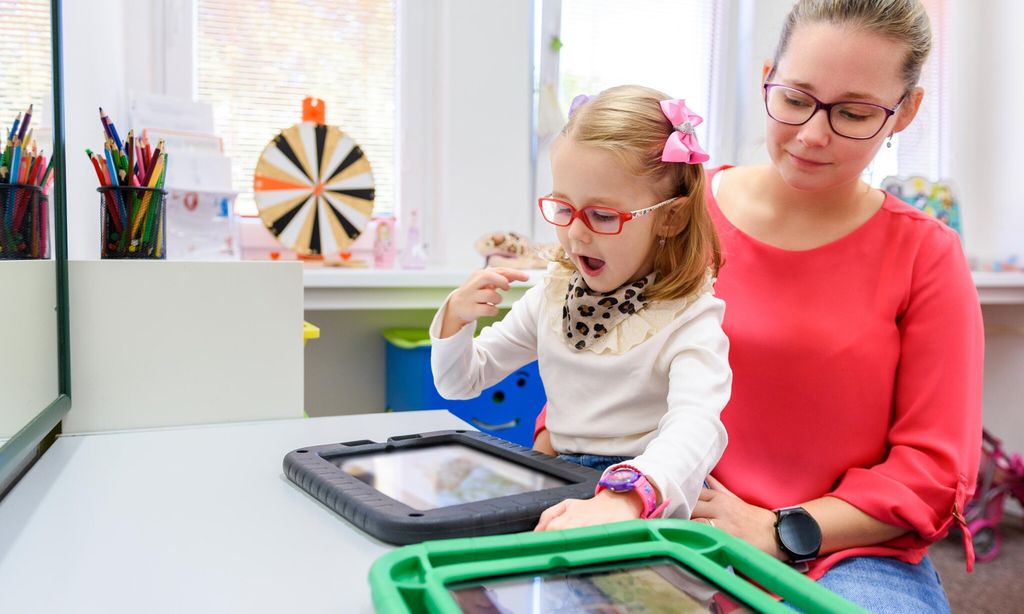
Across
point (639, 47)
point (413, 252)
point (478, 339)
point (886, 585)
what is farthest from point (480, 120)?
point (886, 585)

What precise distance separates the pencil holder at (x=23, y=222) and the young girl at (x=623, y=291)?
0.42 m

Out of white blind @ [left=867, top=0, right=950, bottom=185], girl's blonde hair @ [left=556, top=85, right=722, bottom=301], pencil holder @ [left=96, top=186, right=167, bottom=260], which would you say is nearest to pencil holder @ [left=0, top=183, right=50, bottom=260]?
pencil holder @ [left=96, top=186, right=167, bottom=260]

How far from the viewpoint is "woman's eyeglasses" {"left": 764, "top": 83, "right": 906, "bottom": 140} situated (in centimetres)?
96

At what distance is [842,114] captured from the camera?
0.96 meters

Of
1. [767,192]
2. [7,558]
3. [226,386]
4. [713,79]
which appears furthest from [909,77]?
[713,79]

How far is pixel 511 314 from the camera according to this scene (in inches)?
39.3

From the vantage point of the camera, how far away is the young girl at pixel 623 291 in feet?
2.69

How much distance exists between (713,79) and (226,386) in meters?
2.30

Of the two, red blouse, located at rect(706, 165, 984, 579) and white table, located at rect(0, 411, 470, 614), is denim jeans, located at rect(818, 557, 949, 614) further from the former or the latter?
white table, located at rect(0, 411, 470, 614)

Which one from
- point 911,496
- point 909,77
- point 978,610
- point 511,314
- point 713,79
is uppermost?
point 713,79

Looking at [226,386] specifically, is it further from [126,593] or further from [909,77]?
[909,77]

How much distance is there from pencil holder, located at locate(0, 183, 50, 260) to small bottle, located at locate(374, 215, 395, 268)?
1.48 metres

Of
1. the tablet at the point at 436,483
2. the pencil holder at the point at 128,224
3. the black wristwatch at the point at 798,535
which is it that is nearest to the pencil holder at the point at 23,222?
the pencil holder at the point at 128,224

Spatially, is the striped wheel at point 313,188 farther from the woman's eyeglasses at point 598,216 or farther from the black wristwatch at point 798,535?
the black wristwatch at point 798,535
